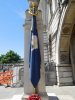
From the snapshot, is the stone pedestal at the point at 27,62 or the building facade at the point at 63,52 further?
the building facade at the point at 63,52

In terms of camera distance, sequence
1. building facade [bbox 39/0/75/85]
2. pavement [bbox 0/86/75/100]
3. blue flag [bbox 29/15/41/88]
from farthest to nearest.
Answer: building facade [bbox 39/0/75/85]
pavement [bbox 0/86/75/100]
blue flag [bbox 29/15/41/88]

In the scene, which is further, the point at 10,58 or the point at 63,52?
the point at 10,58

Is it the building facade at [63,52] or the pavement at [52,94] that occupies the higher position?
the building facade at [63,52]

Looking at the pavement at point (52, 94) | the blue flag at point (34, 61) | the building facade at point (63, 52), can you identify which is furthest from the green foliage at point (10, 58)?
the blue flag at point (34, 61)

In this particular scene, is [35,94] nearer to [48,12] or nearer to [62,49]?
[62,49]

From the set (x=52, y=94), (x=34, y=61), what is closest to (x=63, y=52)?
(x=52, y=94)

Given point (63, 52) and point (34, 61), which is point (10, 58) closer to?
point (63, 52)

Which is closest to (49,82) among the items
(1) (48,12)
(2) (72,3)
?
(2) (72,3)

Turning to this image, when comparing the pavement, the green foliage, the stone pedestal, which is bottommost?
the pavement

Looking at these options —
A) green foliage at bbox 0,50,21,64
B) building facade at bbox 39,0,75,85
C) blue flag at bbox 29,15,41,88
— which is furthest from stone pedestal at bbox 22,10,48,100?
green foliage at bbox 0,50,21,64

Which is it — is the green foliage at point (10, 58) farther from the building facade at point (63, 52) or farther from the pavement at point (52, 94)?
the pavement at point (52, 94)

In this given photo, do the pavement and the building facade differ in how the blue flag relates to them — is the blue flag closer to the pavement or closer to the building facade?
the pavement

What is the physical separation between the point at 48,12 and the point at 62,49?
6.28 m

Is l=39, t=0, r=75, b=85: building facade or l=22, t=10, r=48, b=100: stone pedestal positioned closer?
l=22, t=10, r=48, b=100: stone pedestal
